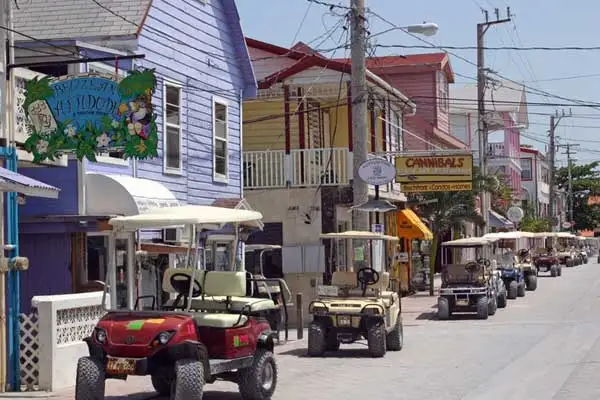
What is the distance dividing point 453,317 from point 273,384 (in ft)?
47.8

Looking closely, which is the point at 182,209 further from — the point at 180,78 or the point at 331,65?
the point at 331,65

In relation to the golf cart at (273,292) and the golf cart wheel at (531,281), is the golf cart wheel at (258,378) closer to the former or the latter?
the golf cart at (273,292)

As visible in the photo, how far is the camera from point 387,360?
17.2 m

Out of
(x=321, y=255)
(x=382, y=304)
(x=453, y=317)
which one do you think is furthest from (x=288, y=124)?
(x=382, y=304)

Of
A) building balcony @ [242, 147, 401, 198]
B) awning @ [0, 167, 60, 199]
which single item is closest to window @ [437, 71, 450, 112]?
building balcony @ [242, 147, 401, 198]

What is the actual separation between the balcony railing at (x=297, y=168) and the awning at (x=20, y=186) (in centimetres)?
1480

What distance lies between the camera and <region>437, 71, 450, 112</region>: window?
45344 millimetres

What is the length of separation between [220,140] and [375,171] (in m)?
3.99

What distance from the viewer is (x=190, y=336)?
11.3 m

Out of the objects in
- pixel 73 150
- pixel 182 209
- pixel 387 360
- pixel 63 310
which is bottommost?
pixel 387 360

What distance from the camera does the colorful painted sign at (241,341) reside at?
1191 cm

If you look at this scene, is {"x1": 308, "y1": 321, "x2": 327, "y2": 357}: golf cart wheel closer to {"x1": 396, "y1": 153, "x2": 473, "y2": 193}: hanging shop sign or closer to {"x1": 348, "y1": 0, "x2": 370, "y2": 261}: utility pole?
{"x1": 348, "y1": 0, "x2": 370, "y2": 261}: utility pole

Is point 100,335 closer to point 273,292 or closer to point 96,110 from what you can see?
point 96,110

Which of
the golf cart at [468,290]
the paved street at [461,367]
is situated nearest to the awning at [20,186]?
the paved street at [461,367]
